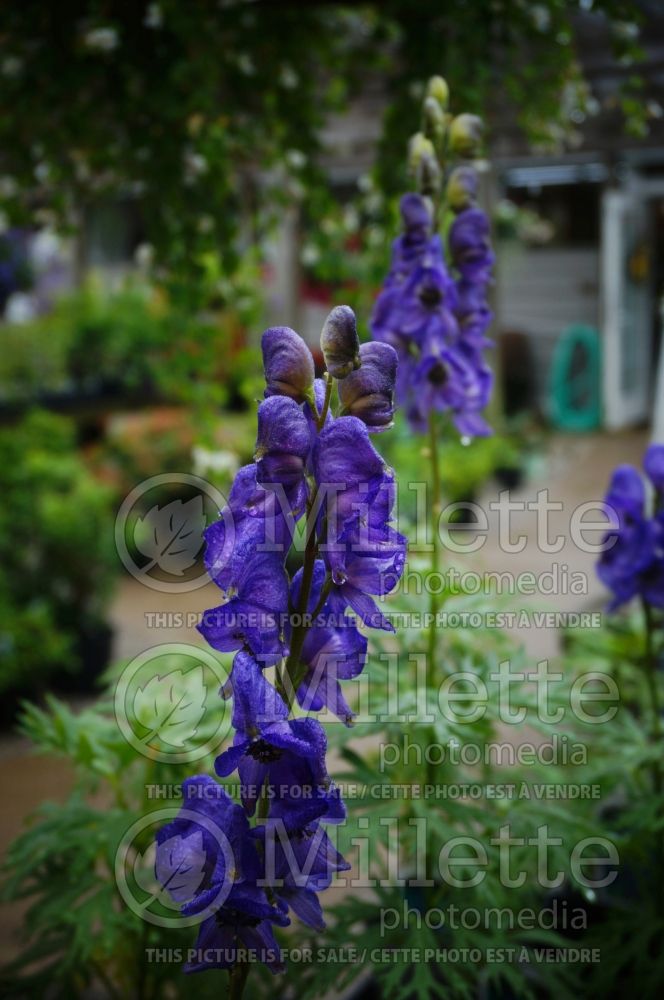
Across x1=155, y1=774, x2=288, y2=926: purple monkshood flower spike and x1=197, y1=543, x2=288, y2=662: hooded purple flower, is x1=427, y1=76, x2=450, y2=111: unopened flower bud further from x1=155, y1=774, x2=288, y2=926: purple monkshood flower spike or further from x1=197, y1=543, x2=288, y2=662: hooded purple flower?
x1=155, y1=774, x2=288, y2=926: purple monkshood flower spike

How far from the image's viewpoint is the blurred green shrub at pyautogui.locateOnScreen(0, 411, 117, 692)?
4.29 metres

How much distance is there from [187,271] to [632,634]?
166 cm

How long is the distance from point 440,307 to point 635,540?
57 cm

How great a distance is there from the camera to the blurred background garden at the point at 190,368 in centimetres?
166

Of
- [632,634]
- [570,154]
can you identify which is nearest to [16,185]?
[632,634]

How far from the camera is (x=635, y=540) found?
6.02ft

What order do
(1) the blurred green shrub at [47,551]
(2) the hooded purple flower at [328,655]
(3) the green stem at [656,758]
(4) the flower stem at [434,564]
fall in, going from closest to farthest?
(2) the hooded purple flower at [328,655] < (4) the flower stem at [434,564] < (3) the green stem at [656,758] < (1) the blurred green shrub at [47,551]

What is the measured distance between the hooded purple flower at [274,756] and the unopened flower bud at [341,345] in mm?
329

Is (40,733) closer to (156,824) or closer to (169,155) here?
(156,824)

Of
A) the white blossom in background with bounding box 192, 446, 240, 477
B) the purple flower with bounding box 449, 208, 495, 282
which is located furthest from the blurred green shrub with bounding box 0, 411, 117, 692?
the purple flower with bounding box 449, 208, 495, 282

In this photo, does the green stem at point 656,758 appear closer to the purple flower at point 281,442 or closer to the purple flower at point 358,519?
the purple flower at point 358,519

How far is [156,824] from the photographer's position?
1.67 metres

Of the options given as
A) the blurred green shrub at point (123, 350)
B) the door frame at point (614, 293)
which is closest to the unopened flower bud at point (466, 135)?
the blurred green shrub at point (123, 350)

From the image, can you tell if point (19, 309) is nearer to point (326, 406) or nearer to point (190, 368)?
point (190, 368)
